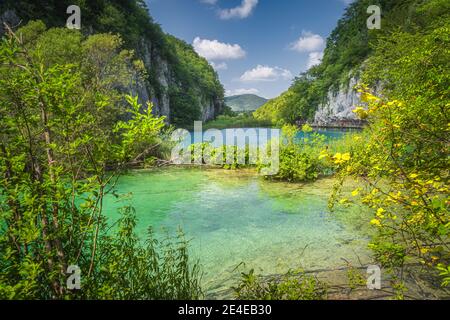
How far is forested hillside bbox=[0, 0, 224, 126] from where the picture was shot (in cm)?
2992

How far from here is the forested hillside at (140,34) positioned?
29.9 m

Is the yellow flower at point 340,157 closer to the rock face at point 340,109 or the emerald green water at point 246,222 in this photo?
the emerald green water at point 246,222

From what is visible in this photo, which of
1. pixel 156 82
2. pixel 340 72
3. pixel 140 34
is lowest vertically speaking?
pixel 156 82

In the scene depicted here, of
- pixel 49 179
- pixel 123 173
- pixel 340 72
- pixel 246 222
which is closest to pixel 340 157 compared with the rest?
pixel 123 173

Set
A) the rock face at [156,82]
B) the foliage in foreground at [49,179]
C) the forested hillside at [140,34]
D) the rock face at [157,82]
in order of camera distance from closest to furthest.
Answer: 1. the foliage in foreground at [49,179]
2. the forested hillside at [140,34]
3. the rock face at [156,82]
4. the rock face at [157,82]

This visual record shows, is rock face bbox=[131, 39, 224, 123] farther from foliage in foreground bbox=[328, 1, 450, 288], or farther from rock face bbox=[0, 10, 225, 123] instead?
foliage in foreground bbox=[328, 1, 450, 288]

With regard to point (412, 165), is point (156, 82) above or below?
above

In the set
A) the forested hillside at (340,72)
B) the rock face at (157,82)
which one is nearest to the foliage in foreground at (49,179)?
the rock face at (157,82)

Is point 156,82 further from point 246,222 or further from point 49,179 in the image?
point 49,179

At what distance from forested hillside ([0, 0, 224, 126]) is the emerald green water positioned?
1936 cm

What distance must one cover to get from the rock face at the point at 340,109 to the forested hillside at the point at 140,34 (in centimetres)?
2964

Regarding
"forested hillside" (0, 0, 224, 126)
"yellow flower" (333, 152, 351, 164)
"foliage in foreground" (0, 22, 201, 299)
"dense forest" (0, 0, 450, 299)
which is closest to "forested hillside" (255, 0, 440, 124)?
"forested hillside" (0, 0, 224, 126)

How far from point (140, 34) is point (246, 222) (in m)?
47.9

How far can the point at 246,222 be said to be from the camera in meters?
7.95
